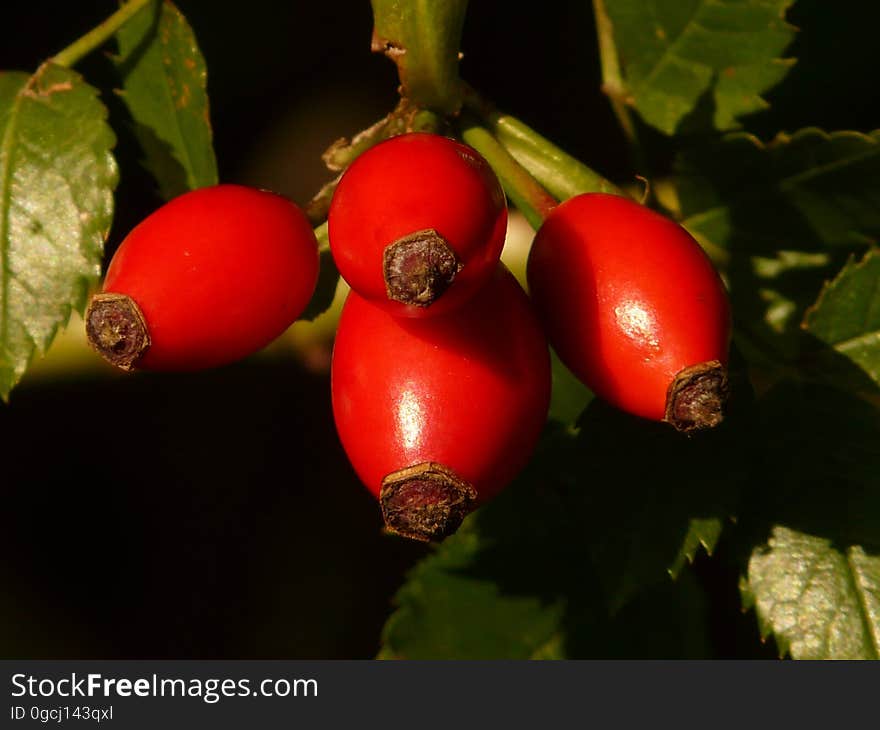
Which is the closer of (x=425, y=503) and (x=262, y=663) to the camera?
(x=425, y=503)

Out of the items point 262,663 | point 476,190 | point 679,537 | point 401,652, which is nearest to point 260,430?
point 262,663

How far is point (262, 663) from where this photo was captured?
106 inches

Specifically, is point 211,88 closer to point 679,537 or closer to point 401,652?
point 401,652

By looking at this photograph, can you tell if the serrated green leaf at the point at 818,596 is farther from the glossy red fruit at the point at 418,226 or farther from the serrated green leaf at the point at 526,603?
the glossy red fruit at the point at 418,226

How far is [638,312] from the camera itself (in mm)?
1453

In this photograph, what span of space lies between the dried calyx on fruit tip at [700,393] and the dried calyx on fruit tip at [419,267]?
0.35 metres

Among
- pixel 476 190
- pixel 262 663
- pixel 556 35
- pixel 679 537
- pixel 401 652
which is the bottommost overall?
pixel 262 663

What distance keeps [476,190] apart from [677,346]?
348mm

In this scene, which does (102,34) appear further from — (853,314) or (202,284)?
(853,314)

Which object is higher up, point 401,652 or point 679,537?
point 679,537

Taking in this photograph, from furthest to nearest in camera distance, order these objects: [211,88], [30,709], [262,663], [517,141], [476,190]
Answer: [211,88] < [262,663] < [30,709] < [517,141] < [476,190]

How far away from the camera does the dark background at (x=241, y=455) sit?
9.01 ft

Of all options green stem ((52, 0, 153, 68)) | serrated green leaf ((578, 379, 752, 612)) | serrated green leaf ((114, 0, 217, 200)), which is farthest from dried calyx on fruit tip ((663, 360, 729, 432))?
green stem ((52, 0, 153, 68))

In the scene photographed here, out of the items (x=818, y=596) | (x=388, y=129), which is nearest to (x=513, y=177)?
(x=388, y=129)
